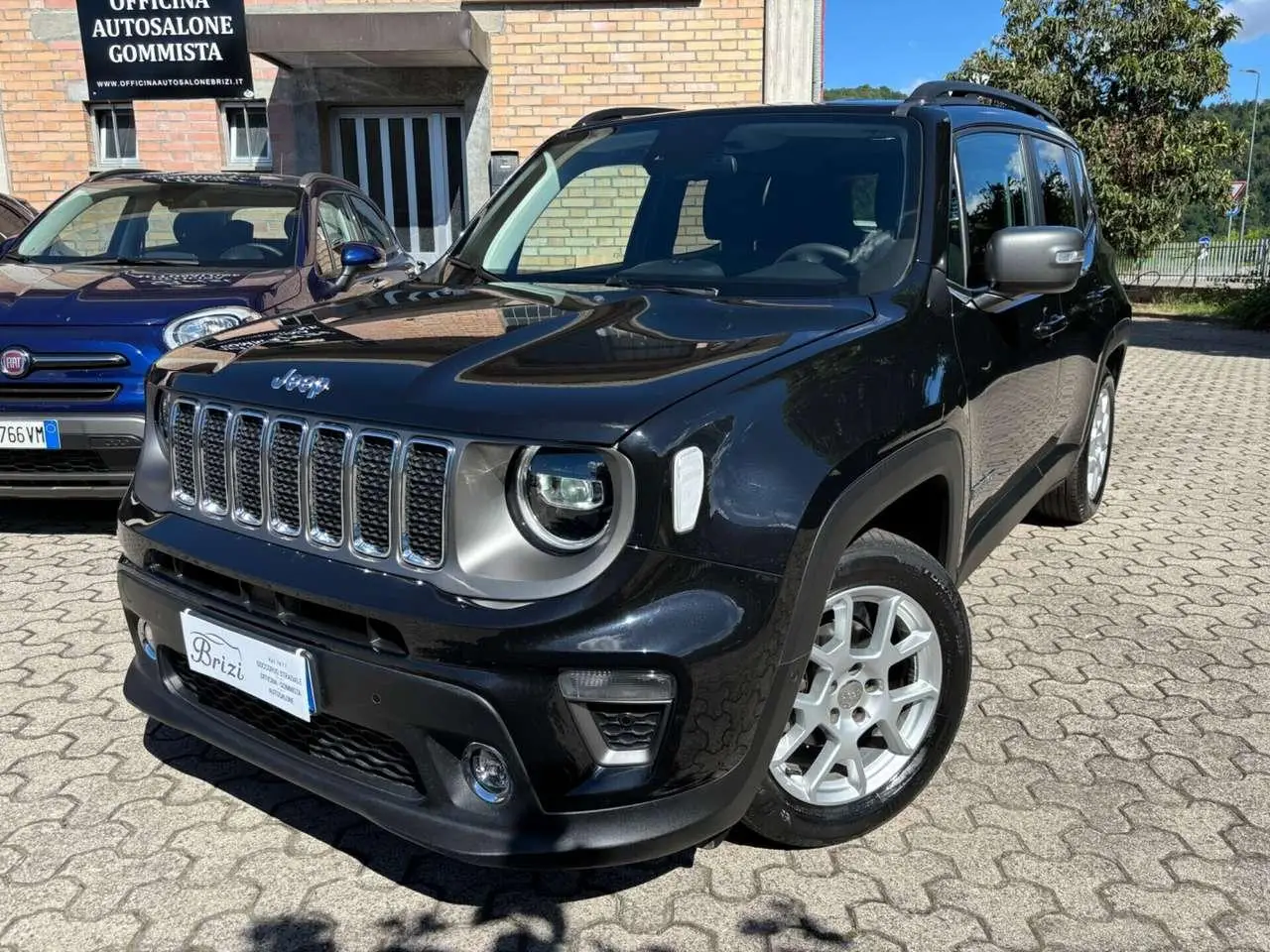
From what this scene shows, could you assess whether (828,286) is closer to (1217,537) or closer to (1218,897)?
(1218,897)

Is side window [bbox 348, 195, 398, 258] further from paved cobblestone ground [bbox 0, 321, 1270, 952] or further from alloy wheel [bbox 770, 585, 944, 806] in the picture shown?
alloy wheel [bbox 770, 585, 944, 806]

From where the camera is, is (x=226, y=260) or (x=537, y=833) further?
(x=226, y=260)

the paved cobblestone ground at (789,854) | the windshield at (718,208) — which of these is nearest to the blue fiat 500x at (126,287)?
the paved cobblestone ground at (789,854)

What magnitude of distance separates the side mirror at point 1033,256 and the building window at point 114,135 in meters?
11.6

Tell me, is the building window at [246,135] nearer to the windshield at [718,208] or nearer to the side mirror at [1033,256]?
the windshield at [718,208]

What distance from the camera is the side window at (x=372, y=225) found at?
6.96 metres

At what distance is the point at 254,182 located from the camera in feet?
20.8

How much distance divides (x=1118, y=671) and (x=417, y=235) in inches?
386

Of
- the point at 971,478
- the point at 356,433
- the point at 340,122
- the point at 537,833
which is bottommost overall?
the point at 537,833

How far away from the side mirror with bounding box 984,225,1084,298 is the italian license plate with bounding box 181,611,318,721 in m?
2.08

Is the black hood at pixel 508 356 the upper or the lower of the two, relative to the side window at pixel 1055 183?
lower

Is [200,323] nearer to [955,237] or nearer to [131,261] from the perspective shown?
[131,261]

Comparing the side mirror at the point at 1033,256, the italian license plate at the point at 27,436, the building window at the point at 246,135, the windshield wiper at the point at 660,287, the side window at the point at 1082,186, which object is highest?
the building window at the point at 246,135

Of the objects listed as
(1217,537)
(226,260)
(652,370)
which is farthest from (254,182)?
(1217,537)
